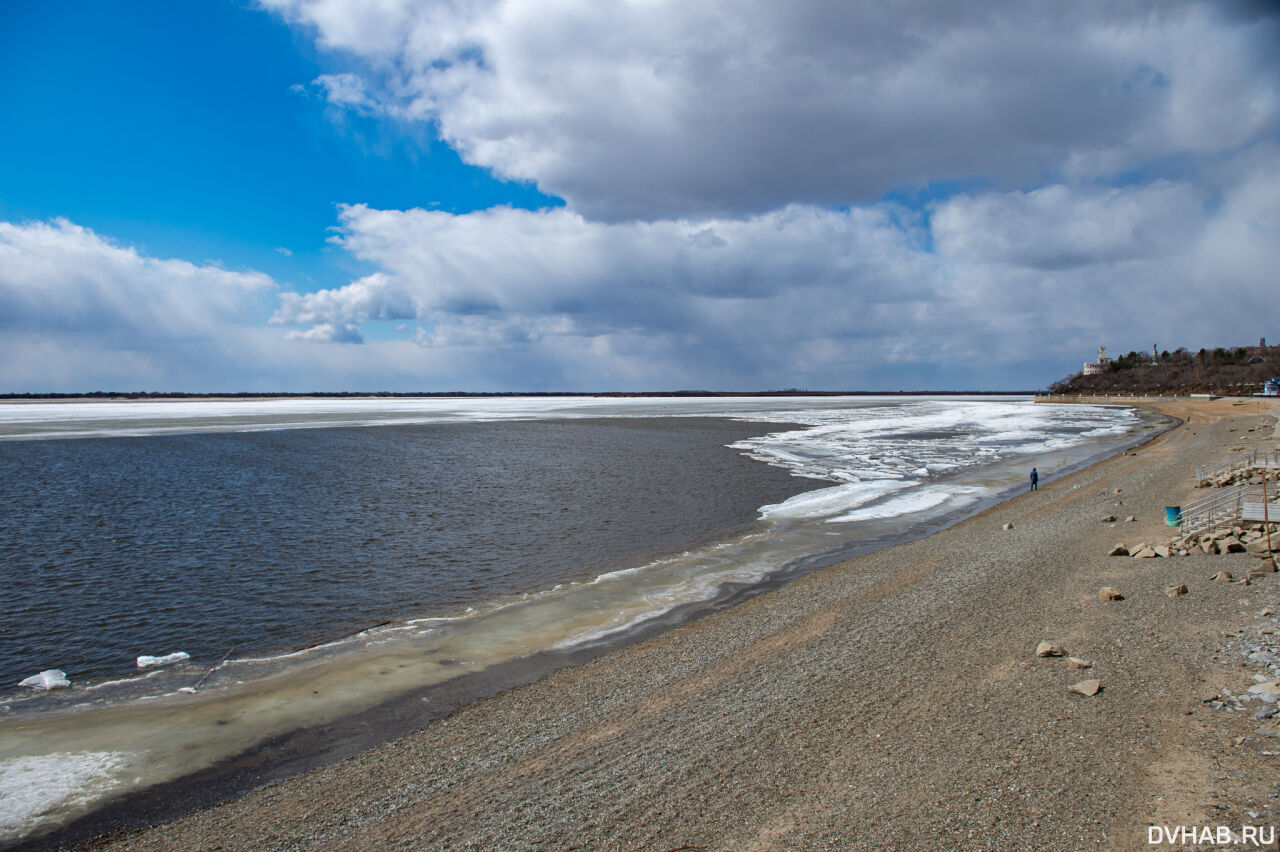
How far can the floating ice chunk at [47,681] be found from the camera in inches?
408

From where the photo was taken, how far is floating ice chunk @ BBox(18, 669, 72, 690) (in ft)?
34.0

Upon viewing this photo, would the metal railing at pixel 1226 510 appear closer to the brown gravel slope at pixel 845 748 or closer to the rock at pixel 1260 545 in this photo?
the rock at pixel 1260 545

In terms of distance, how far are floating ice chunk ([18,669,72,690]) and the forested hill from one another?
15722cm

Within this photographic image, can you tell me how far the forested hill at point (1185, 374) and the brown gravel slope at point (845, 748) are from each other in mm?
146501

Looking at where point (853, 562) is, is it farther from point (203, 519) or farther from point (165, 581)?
point (203, 519)

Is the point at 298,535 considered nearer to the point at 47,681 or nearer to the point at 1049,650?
the point at 47,681

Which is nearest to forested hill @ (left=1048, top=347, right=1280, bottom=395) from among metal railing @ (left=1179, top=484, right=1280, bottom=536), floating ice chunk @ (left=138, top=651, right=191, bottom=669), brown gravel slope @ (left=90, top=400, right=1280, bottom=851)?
metal railing @ (left=1179, top=484, right=1280, bottom=536)

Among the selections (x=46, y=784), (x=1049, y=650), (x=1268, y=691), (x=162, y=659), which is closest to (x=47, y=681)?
(x=162, y=659)

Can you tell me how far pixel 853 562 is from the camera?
1630 cm

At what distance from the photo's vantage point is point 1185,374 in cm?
14612

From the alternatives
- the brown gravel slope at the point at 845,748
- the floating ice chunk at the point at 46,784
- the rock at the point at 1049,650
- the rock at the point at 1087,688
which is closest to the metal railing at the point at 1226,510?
the brown gravel slope at the point at 845,748

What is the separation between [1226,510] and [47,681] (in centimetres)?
2508

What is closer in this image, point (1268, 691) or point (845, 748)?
point (845, 748)

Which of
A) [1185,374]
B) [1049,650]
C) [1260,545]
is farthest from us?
[1185,374]
